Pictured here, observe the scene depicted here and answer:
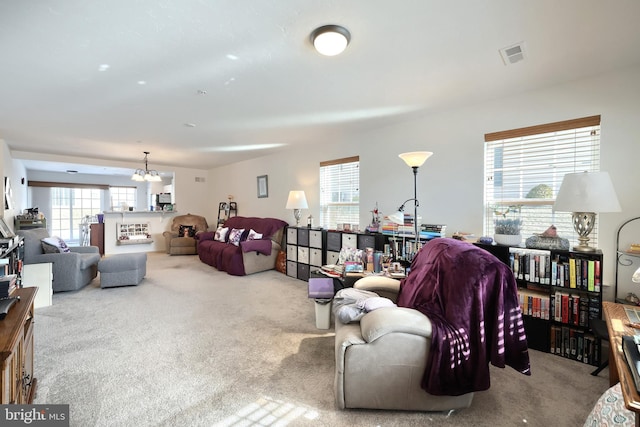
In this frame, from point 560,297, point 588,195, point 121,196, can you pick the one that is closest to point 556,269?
point 560,297

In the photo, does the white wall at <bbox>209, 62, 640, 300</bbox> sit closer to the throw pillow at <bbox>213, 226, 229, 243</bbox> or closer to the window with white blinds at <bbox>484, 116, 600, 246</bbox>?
the window with white blinds at <bbox>484, 116, 600, 246</bbox>

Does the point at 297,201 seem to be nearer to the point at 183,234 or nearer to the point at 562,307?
the point at 562,307

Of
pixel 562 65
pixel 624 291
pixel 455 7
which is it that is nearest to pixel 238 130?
pixel 455 7

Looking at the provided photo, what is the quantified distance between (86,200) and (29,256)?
6377mm

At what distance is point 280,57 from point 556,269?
9.09ft

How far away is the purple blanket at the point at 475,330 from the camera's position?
153cm

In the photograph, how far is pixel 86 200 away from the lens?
8.84 meters

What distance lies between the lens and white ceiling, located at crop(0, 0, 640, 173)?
1522mm

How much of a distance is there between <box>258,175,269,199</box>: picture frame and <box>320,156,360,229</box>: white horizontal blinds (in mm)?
1640

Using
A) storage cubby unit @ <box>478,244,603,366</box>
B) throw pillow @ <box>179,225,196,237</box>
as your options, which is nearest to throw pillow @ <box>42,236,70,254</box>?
throw pillow @ <box>179,225,196,237</box>

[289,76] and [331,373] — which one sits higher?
[289,76]

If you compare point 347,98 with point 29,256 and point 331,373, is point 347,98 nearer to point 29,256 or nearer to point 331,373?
point 331,373

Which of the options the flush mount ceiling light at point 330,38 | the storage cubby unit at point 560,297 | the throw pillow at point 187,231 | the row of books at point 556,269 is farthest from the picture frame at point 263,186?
the row of books at point 556,269

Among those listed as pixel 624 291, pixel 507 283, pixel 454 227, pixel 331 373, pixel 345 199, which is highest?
pixel 345 199
